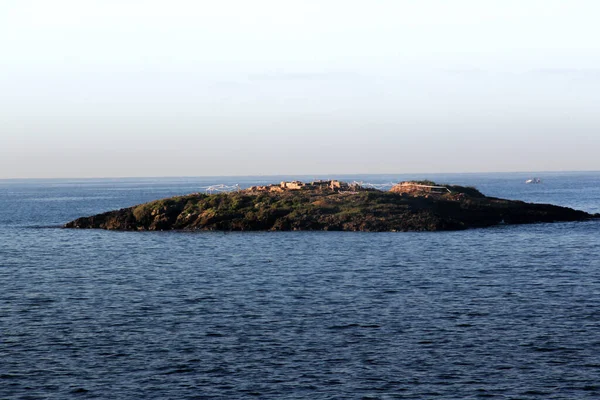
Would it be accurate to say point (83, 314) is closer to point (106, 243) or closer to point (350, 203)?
point (106, 243)

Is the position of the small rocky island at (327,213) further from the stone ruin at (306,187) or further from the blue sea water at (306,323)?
the blue sea water at (306,323)

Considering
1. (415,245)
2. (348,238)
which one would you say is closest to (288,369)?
(415,245)

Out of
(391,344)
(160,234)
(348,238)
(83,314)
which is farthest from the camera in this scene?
(160,234)

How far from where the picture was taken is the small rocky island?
93.8 m

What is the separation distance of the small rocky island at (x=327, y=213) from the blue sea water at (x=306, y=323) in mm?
19002

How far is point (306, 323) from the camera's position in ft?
129

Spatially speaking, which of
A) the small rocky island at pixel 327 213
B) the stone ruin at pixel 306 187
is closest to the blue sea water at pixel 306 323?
the small rocky island at pixel 327 213

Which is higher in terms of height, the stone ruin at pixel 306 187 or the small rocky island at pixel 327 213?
the stone ruin at pixel 306 187

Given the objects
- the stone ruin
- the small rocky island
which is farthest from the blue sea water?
the stone ruin

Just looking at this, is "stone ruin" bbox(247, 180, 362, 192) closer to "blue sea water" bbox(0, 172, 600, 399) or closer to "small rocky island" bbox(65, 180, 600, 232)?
"small rocky island" bbox(65, 180, 600, 232)

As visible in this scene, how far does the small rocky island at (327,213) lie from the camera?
9375 cm

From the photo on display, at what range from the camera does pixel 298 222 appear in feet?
308

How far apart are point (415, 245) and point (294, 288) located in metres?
27.8

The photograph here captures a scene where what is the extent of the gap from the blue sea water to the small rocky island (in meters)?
19.0
